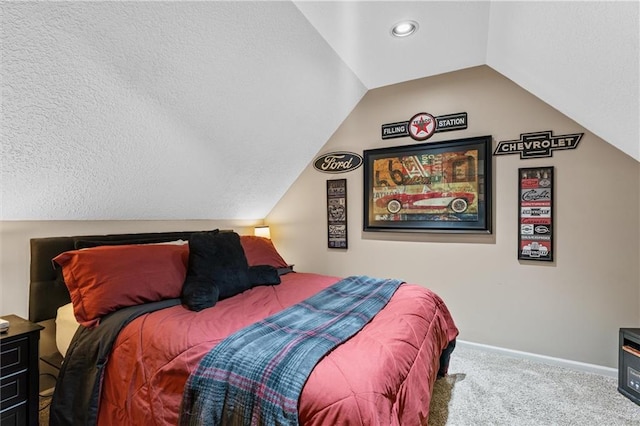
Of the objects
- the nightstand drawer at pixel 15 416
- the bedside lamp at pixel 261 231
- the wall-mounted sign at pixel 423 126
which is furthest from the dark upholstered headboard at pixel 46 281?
the wall-mounted sign at pixel 423 126

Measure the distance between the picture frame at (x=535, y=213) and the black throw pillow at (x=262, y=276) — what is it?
209cm

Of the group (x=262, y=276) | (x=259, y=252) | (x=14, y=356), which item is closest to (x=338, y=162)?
(x=259, y=252)

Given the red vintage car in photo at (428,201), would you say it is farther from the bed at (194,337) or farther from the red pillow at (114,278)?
the red pillow at (114,278)

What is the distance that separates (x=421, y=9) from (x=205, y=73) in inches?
56.4

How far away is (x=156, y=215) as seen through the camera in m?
2.76

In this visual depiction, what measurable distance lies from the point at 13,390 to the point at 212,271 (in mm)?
1068

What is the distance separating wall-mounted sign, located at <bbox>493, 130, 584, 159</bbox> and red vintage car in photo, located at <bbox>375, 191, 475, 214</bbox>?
49 centimetres

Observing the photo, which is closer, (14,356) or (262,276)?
(14,356)

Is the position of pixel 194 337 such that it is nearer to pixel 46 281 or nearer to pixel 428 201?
pixel 46 281

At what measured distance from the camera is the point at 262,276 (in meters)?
2.42

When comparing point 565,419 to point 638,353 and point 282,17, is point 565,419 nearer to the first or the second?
point 638,353

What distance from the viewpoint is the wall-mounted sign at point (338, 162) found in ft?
11.3

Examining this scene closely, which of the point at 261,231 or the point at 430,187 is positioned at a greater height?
the point at 430,187

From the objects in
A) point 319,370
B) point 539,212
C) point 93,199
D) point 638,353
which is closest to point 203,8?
point 93,199
